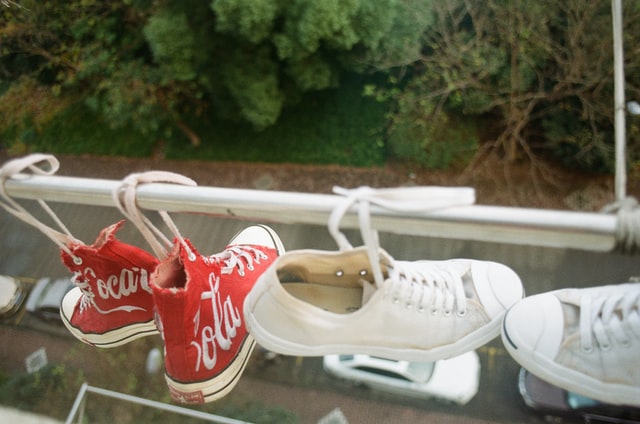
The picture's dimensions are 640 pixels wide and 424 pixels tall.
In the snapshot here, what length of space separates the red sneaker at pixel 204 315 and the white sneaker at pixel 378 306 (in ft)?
0.32

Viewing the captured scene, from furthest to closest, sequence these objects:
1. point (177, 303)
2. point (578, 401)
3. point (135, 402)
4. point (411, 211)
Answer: point (578, 401)
point (135, 402)
point (177, 303)
point (411, 211)

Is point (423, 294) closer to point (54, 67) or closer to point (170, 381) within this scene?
point (170, 381)

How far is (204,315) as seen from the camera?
102 centimetres

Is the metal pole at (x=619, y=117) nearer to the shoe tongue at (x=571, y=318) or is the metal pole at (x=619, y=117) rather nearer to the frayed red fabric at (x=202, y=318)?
the shoe tongue at (x=571, y=318)

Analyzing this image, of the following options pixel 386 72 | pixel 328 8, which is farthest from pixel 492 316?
pixel 386 72

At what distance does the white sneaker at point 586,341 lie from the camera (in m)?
0.93

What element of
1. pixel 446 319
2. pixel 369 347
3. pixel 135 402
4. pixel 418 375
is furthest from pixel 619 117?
pixel 418 375

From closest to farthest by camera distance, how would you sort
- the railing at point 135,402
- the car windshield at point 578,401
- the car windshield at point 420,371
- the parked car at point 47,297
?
the railing at point 135,402
the car windshield at point 578,401
the car windshield at point 420,371
the parked car at point 47,297

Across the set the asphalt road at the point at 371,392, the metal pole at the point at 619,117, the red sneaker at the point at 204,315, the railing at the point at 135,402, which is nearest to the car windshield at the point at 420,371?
the asphalt road at the point at 371,392

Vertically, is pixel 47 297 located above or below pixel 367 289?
below

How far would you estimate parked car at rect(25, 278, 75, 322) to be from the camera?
12.7 feet

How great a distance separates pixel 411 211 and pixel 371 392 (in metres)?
2.55

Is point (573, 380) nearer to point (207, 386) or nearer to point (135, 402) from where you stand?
point (207, 386)

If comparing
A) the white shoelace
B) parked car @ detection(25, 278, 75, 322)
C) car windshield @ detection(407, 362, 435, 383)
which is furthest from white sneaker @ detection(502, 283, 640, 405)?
parked car @ detection(25, 278, 75, 322)
